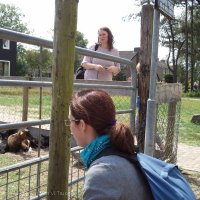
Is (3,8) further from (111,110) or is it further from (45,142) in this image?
(111,110)

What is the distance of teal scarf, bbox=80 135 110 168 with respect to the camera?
6.47 ft

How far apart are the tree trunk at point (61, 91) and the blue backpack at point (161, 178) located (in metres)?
0.65

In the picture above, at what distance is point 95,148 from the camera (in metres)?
1.99

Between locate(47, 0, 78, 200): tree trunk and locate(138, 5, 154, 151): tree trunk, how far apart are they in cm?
277

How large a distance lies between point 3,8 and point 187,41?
48.9 metres

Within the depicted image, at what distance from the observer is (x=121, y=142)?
1973mm

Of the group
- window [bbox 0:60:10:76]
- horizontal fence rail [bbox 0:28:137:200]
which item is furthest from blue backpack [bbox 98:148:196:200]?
window [bbox 0:60:10:76]

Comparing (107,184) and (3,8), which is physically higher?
(3,8)

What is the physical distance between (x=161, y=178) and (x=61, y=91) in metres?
0.87

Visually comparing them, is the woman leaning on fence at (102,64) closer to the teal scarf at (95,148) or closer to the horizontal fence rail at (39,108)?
the horizontal fence rail at (39,108)

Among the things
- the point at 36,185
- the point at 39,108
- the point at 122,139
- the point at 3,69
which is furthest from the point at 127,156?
the point at 3,69

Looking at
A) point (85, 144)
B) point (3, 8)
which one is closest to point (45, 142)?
point (85, 144)

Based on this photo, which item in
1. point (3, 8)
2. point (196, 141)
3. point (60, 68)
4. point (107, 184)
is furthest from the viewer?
point (3, 8)

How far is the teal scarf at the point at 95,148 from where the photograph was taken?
6.47ft
